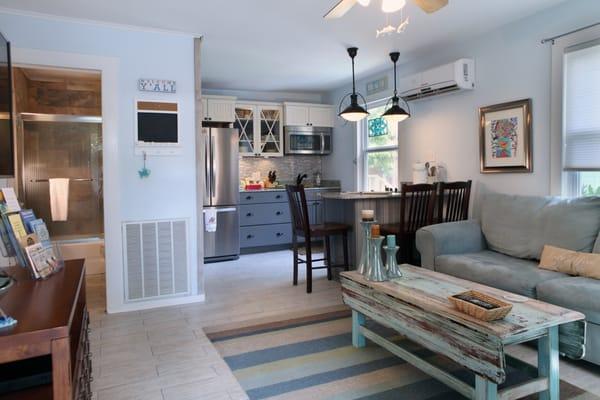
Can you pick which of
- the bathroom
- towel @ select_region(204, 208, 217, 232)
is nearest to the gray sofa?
towel @ select_region(204, 208, 217, 232)

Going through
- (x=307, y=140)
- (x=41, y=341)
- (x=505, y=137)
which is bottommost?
(x=41, y=341)

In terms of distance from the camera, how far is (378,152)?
543 cm

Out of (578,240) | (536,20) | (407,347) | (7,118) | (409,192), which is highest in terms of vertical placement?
(536,20)

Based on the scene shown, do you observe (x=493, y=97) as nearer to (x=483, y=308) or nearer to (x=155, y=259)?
(x=483, y=308)

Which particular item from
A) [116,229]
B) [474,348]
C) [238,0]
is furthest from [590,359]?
[116,229]

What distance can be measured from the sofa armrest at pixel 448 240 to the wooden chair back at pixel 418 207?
0.37 metres

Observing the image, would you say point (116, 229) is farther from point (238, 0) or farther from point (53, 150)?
point (53, 150)

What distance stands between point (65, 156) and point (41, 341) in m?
4.90

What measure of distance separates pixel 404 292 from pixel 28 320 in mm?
1668

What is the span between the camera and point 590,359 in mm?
2211

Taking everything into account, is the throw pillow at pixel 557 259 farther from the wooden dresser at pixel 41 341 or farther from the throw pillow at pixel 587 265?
the wooden dresser at pixel 41 341

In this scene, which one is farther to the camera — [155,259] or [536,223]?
[155,259]

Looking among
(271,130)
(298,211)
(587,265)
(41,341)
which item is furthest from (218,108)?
(41,341)

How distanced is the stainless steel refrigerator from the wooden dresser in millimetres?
3645
